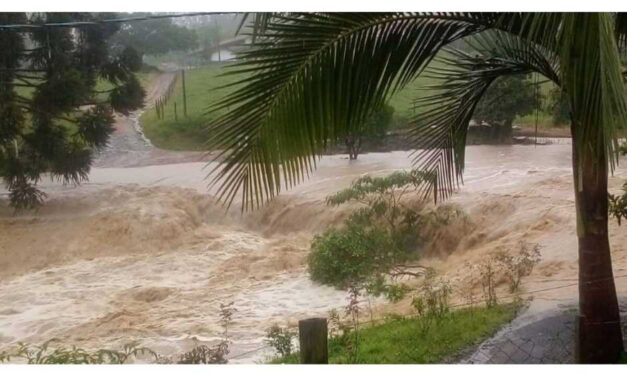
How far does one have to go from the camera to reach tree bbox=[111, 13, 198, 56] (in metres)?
2.38

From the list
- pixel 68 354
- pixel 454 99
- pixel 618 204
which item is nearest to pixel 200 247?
pixel 68 354

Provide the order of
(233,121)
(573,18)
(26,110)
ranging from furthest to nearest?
1. (26,110)
2. (233,121)
3. (573,18)

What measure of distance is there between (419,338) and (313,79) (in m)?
1.03

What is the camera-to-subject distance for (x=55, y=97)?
2402 mm

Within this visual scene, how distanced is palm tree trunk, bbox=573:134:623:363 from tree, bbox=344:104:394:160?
2.01ft

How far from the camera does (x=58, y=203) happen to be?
8.03 feet

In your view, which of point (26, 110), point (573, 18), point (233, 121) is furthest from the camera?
point (26, 110)

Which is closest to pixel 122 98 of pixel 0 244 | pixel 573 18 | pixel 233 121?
pixel 233 121

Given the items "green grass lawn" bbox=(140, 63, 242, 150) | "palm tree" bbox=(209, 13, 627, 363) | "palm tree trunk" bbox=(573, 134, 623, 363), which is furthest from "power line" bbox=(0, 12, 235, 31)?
"palm tree trunk" bbox=(573, 134, 623, 363)

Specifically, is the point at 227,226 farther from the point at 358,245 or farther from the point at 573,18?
the point at 573,18

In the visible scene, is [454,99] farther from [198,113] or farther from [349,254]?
[198,113]

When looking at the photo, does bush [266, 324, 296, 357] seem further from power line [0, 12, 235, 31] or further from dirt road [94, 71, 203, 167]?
power line [0, 12, 235, 31]
